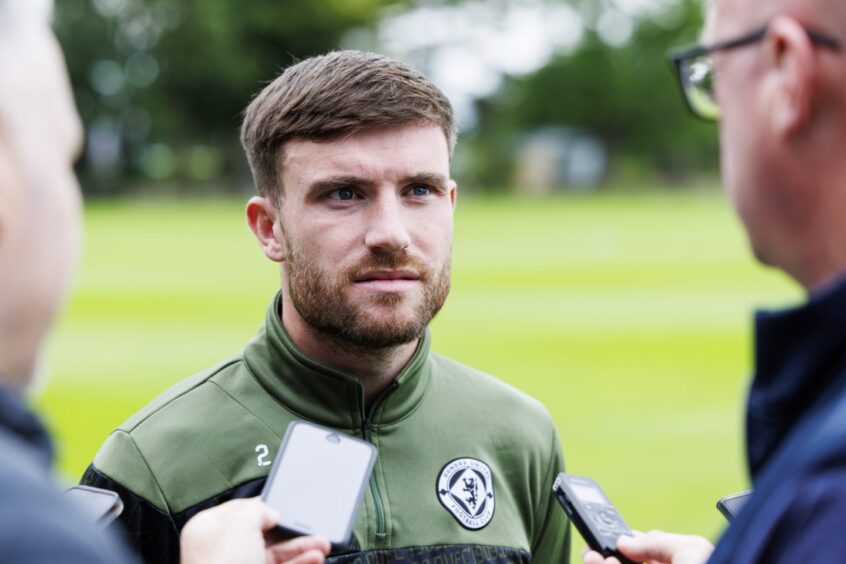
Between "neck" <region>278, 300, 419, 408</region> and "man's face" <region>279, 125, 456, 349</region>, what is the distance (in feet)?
0.18

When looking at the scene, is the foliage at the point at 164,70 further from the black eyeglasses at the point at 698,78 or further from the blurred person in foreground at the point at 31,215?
the blurred person in foreground at the point at 31,215

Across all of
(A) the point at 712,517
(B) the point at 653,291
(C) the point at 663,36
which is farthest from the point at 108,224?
(C) the point at 663,36

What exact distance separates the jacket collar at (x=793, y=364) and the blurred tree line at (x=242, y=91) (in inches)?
2437

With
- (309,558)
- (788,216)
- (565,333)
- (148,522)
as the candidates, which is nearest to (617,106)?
(565,333)

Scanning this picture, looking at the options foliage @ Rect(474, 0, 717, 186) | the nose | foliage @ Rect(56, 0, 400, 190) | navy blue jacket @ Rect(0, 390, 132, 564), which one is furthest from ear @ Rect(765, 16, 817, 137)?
foliage @ Rect(474, 0, 717, 186)

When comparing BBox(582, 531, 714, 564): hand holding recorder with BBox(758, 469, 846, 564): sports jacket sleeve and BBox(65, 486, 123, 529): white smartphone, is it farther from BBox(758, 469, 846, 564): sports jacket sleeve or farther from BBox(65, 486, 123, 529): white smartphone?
BBox(65, 486, 123, 529): white smartphone

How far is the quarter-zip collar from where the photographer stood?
3.25 metres

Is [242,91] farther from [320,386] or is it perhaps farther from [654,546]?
[654,546]

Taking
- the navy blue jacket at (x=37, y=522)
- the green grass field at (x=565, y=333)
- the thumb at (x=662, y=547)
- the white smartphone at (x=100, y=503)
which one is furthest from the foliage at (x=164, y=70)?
the navy blue jacket at (x=37, y=522)

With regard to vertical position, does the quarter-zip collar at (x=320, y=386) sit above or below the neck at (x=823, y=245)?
below

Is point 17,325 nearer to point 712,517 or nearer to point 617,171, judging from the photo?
point 712,517

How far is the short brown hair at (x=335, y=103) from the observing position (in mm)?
3207

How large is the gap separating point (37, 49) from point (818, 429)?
1217 mm

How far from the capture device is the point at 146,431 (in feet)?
10.6
